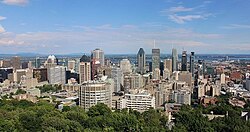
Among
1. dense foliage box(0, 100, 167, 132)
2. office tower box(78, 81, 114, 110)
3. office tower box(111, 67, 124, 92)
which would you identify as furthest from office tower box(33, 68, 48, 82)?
dense foliage box(0, 100, 167, 132)

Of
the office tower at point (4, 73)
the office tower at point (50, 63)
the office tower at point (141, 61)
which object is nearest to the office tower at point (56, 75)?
the office tower at point (50, 63)

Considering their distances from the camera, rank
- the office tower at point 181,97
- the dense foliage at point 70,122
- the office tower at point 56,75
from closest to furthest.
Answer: the dense foliage at point 70,122, the office tower at point 181,97, the office tower at point 56,75

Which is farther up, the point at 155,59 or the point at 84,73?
the point at 155,59

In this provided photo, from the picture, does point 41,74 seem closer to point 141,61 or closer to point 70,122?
point 141,61

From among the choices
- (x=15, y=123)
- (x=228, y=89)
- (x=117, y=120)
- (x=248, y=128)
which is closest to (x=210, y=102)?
(x=228, y=89)

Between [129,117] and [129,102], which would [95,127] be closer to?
[129,117]

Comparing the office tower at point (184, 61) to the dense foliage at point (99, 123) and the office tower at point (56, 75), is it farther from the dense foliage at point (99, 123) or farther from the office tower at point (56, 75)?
the dense foliage at point (99, 123)

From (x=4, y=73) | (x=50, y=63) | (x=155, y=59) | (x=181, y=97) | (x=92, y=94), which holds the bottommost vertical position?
(x=181, y=97)

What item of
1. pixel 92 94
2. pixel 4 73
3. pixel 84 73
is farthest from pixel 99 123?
pixel 4 73
